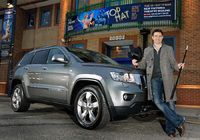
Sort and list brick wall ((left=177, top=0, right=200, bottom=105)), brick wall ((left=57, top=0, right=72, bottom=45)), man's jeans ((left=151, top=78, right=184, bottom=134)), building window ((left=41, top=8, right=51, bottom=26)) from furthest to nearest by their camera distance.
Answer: building window ((left=41, top=8, right=51, bottom=26)) < brick wall ((left=57, top=0, right=72, bottom=45)) < brick wall ((left=177, top=0, right=200, bottom=105)) < man's jeans ((left=151, top=78, right=184, bottom=134))

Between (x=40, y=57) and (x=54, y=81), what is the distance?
1261 mm

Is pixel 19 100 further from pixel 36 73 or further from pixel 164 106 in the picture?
pixel 164 106

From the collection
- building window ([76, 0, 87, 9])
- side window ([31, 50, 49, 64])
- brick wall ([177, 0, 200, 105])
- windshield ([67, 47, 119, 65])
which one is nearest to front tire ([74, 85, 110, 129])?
windshield ([67, 47, 119, 65])

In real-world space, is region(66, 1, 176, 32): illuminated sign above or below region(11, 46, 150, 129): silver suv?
above

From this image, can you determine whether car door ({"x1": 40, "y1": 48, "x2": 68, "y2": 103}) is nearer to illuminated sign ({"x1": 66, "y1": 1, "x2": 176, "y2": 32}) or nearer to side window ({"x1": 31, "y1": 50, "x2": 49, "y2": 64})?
side window ({"x1": 31, "y1": 50, "x2": 49, "y2": 64})

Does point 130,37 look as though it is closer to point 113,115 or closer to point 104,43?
point 104,43

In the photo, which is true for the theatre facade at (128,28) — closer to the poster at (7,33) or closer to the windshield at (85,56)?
the poster at (7,33)

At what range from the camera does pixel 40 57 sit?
17.4 ft

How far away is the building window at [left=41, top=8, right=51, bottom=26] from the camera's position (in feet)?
54.1

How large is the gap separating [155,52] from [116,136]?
1.72 meters

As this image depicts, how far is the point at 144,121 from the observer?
4598 millimetres

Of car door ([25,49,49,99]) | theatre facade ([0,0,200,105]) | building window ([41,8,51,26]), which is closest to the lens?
car door ([25,49,49,99])

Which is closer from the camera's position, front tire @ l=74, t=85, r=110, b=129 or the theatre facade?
front tire @ l=74, t=85, r=110, b=129

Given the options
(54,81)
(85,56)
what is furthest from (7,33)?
(85,56)
